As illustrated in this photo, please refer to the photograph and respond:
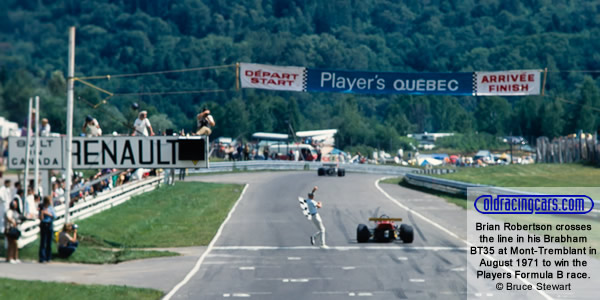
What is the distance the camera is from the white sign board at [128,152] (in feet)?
86.6

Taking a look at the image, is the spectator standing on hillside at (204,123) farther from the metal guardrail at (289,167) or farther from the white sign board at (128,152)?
the metal guardrail at (289,167)

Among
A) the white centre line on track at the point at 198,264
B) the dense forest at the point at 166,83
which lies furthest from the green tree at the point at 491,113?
the white centre line on track at the point at 198,264

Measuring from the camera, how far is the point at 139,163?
87.8 ft

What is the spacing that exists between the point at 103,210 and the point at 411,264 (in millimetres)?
17634

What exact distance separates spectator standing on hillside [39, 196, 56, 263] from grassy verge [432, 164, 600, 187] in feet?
88.5

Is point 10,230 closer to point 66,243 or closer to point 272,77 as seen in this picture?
point 66,243

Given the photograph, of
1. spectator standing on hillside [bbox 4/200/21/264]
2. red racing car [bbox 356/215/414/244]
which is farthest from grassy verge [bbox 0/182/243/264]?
red racing car [bbox 356/215/414/244]

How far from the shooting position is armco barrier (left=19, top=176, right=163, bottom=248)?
2549 centimetres

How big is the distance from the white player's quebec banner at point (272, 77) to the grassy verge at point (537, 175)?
18.6m

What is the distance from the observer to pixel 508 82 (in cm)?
2966

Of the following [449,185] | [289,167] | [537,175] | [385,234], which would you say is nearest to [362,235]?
[385,234]

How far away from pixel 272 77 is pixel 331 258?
297 inches

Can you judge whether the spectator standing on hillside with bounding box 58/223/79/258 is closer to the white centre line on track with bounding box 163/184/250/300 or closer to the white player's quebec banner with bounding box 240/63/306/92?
the white centre line on track with bounding box 163/184/250/300

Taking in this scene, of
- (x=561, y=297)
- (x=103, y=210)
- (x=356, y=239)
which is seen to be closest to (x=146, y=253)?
(x=356, y=239)
